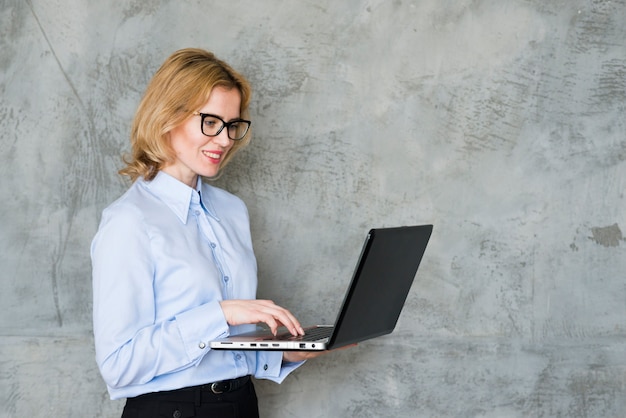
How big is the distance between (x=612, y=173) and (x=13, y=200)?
7.42 ft

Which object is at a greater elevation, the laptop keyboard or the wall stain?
the laptop keyboard

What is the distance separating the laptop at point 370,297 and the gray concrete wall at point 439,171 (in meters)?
0.94

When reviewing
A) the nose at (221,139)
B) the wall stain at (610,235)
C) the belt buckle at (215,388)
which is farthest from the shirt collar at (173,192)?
the wall stain at (610,235)

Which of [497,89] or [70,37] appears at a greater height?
[70,37]

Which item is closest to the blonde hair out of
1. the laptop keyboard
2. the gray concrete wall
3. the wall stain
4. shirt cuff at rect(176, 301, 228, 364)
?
shirt cuff at rect(176, 301, 228, 364)

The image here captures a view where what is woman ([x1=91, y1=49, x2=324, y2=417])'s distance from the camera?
190 cm

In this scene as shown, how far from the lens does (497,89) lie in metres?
3.02

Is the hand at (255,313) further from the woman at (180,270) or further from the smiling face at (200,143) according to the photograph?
the smiling face at (200,143)

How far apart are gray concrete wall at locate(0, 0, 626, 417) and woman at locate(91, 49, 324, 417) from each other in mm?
701

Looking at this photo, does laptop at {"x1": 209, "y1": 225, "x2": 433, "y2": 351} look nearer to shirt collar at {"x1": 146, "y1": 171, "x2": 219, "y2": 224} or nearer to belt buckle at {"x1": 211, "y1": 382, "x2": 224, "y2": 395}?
belt buckle at {"x1": 211, "y1": 382, "x2": 224, "y2": 395}

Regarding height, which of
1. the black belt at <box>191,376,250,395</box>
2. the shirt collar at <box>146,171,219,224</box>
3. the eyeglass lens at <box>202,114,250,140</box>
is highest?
the eyeglass lens at <box>202,114,250,140</box>

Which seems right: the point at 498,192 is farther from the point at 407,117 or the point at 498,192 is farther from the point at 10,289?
the point at 10,289

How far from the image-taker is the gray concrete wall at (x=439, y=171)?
301cm

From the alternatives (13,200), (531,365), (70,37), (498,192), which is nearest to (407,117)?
(498,192)
